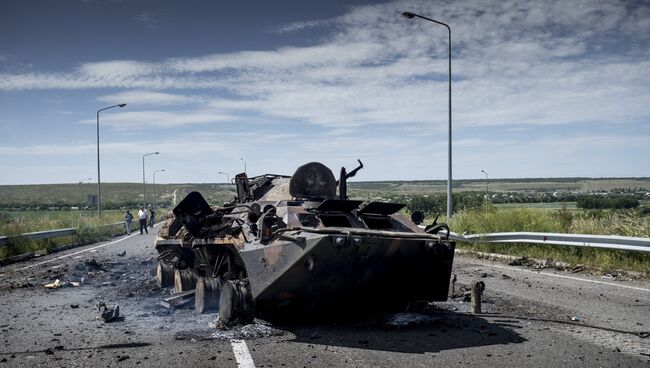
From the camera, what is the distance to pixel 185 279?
460 inches

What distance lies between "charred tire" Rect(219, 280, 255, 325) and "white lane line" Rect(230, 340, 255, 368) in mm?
532

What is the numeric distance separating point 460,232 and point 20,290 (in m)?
13.5

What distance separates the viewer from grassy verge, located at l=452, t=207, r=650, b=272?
13.5 metres

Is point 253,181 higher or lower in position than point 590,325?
higher

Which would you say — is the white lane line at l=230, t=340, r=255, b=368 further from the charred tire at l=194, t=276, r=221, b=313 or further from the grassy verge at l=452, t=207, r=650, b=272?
the grassy verge at l=452, t=207, r=650, b=272

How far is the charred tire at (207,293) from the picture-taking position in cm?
972

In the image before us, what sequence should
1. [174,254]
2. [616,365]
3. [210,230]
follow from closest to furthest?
[616,365] → [210,230] → [174,254]

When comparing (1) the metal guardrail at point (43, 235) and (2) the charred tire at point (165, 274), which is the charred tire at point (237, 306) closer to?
(2) the charred tire at point (165, 274)

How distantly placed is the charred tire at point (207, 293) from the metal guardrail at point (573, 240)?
8.56m

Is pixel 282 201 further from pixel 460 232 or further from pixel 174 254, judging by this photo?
pixel 460 232

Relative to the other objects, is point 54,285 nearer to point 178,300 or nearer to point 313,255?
point 178,300

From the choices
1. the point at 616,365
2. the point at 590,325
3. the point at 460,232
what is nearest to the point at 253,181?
the point at 590,325

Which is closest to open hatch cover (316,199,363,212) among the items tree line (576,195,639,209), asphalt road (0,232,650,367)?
asphalt road (0,232,650,367)

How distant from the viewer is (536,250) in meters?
16.0
